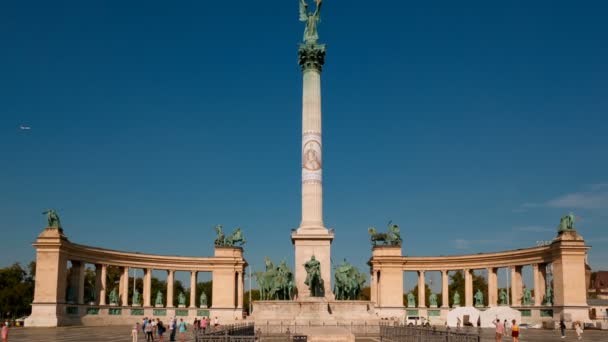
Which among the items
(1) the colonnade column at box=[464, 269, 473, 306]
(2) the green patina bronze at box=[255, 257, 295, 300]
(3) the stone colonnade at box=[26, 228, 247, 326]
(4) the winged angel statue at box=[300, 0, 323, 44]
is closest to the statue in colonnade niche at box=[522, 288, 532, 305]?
(1) the colonnade column at box=[464, 269, 473, 306]

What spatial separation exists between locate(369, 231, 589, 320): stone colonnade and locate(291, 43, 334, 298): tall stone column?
25.6 m

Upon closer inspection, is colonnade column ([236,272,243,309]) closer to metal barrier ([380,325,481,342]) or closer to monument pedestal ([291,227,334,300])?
monument pedestal ([291,227,334,300])

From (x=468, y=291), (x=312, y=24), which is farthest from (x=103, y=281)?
(x=468, y=291)

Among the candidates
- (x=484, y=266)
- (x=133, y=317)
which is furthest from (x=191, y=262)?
(x=484, y=266)

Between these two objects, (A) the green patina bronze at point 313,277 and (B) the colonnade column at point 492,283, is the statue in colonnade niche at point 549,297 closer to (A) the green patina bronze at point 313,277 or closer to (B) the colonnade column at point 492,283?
(B) the colonnade column at point 492,283

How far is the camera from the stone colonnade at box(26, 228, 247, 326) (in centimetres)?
6431

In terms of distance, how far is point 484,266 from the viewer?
79.3 m

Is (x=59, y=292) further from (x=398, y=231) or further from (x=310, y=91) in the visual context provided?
(x=398, y=231)

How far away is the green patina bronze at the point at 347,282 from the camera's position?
2243 inches

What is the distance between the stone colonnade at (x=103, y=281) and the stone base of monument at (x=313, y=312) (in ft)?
81.6

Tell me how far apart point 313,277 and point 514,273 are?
3361 centimetres

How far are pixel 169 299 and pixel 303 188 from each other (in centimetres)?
3225

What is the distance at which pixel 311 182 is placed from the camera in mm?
60406

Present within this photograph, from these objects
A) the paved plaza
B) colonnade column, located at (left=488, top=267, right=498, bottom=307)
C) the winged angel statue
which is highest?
the winged angel statue
